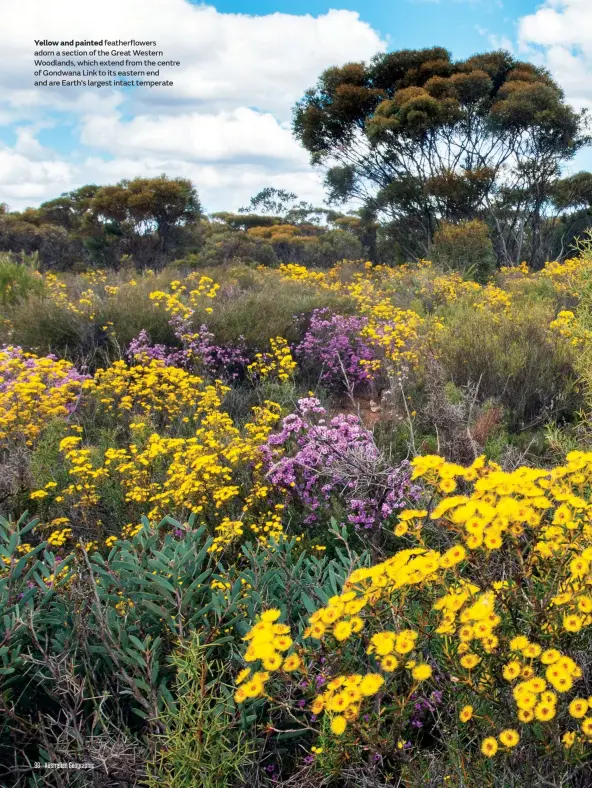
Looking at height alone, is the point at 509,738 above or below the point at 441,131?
below

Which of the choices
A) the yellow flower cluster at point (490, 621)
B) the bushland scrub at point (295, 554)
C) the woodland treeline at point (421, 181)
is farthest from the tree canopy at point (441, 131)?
the yellow flower cluster at point (490, 621)

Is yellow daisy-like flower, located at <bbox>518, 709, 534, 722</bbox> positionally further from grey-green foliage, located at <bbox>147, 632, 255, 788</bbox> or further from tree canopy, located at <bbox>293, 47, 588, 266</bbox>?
tree canopy, located at <bbox>293, 47, 588, 266</bbox>

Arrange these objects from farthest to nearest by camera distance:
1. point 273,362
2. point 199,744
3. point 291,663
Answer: point 273,362 → point 199,744 → point 291,663

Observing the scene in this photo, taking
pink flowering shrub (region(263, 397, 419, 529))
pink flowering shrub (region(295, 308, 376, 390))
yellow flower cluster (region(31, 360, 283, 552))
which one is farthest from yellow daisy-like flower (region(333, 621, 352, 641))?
pink flowering shrub (region(295, 308, 376, 390))

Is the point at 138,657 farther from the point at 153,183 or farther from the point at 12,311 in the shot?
the point at 153,183

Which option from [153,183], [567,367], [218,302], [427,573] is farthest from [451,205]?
[427,573]

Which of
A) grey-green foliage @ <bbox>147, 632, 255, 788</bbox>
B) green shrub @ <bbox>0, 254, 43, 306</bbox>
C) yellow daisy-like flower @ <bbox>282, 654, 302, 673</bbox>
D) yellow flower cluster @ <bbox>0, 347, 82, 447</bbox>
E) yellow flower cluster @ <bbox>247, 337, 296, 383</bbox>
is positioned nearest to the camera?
yellow daisy-like flower @ <bbox>282, 654, 302, 673</bbox>

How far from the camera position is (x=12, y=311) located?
7.91m

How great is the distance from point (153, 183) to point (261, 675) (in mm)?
24161

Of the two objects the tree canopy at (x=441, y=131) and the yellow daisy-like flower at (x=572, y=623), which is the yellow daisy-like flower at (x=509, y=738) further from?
the tree canopy at (x=441, y=131)

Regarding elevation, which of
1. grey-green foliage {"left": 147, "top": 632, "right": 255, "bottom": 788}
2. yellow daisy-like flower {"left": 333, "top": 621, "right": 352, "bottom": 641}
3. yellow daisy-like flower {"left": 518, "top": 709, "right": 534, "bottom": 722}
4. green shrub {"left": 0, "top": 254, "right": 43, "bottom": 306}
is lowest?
grey-green foliage {"left": 147, "top": 632, "right": 255, "bottom": 788}

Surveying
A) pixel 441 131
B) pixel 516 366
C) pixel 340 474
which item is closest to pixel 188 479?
pixel 340 474

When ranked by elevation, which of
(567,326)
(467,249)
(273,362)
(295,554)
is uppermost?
(467,249)

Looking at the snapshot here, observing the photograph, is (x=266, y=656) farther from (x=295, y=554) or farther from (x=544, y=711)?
(x=295, y=554)
